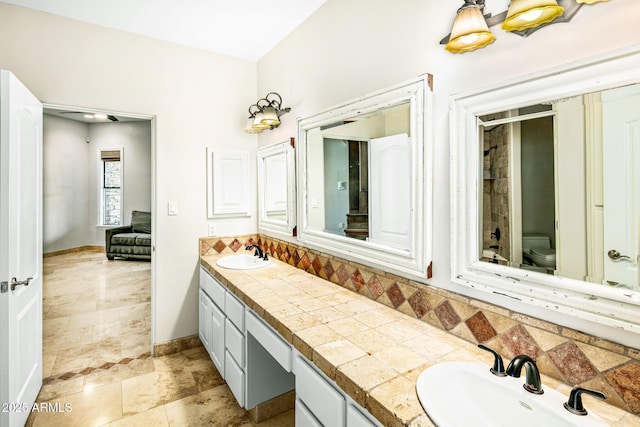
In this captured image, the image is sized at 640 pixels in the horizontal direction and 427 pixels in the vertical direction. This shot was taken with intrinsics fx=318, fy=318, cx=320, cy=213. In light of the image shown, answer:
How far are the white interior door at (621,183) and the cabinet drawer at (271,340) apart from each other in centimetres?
116

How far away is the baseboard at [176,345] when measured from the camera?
2.71 metres

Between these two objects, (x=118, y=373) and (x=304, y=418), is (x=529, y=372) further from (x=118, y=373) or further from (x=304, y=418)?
(x=118, y=373)

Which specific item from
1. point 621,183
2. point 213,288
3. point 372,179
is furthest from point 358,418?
point 213,288

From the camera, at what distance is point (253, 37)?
261cm

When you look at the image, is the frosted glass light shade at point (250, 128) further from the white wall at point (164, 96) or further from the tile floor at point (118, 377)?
the tile floor at point (118, 377)

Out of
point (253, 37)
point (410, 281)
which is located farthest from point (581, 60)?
point (253, 37)

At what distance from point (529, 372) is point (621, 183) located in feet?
1.95

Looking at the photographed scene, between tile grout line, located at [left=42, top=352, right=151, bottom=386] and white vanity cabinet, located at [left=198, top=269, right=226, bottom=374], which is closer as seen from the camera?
white vanity cabinet, located at [left=198, top=269, right=226, bottom=374]

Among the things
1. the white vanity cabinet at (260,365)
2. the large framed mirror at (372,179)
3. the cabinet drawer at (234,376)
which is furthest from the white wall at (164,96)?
the large framed mirror at (372,179)

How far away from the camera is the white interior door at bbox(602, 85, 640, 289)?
854 millimetres

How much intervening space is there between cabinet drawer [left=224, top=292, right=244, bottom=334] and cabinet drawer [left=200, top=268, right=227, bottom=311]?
84mm

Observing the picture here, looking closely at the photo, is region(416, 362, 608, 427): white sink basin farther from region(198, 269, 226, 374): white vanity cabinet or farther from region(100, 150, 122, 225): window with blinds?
region(100, 150, 122, 225): window with blinds

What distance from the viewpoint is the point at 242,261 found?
2719mm

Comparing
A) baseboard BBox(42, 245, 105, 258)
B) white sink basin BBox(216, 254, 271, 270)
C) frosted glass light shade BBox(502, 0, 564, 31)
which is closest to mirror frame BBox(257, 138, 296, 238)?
white sink basin BBox(216, 254, 271, 270)
